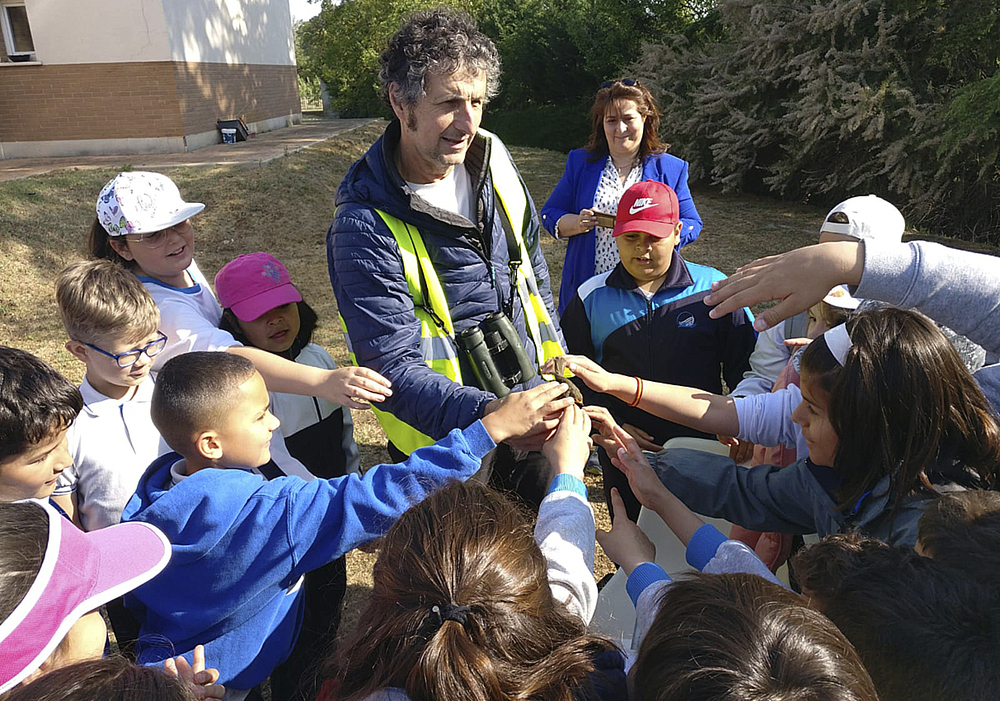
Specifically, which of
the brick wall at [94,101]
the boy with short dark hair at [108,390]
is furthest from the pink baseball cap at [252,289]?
the brick wall at [94,101]

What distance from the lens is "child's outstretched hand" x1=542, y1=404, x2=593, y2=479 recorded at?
188cm

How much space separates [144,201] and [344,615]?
6.37 ft

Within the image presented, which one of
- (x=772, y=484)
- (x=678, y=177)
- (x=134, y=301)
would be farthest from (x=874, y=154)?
(x=134, y=301)

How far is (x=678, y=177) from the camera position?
417 cm

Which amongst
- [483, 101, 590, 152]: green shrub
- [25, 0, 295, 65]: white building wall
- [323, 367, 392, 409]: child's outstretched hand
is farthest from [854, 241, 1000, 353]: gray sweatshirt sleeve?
[483, 101, 590, 152]: green shrub

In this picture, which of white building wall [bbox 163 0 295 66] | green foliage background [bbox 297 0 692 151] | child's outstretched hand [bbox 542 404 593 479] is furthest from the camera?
green foliage background [bbox 297 0 692 151]

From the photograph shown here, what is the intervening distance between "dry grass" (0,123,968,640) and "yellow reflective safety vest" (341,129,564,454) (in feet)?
6.09

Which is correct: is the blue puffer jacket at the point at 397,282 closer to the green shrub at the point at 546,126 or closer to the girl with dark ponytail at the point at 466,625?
the girl with dark ponytail at the point at 466,625

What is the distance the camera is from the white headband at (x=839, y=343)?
176 cm

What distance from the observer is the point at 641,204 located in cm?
286

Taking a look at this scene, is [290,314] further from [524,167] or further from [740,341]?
[524,167]

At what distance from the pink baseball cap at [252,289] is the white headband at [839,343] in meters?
1.82

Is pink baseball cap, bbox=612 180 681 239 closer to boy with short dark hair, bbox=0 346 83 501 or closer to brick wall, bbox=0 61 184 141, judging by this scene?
boy with short dark hair, bbox=0 346 83 501

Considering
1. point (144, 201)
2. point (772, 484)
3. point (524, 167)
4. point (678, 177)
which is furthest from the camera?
point (524, 167)
